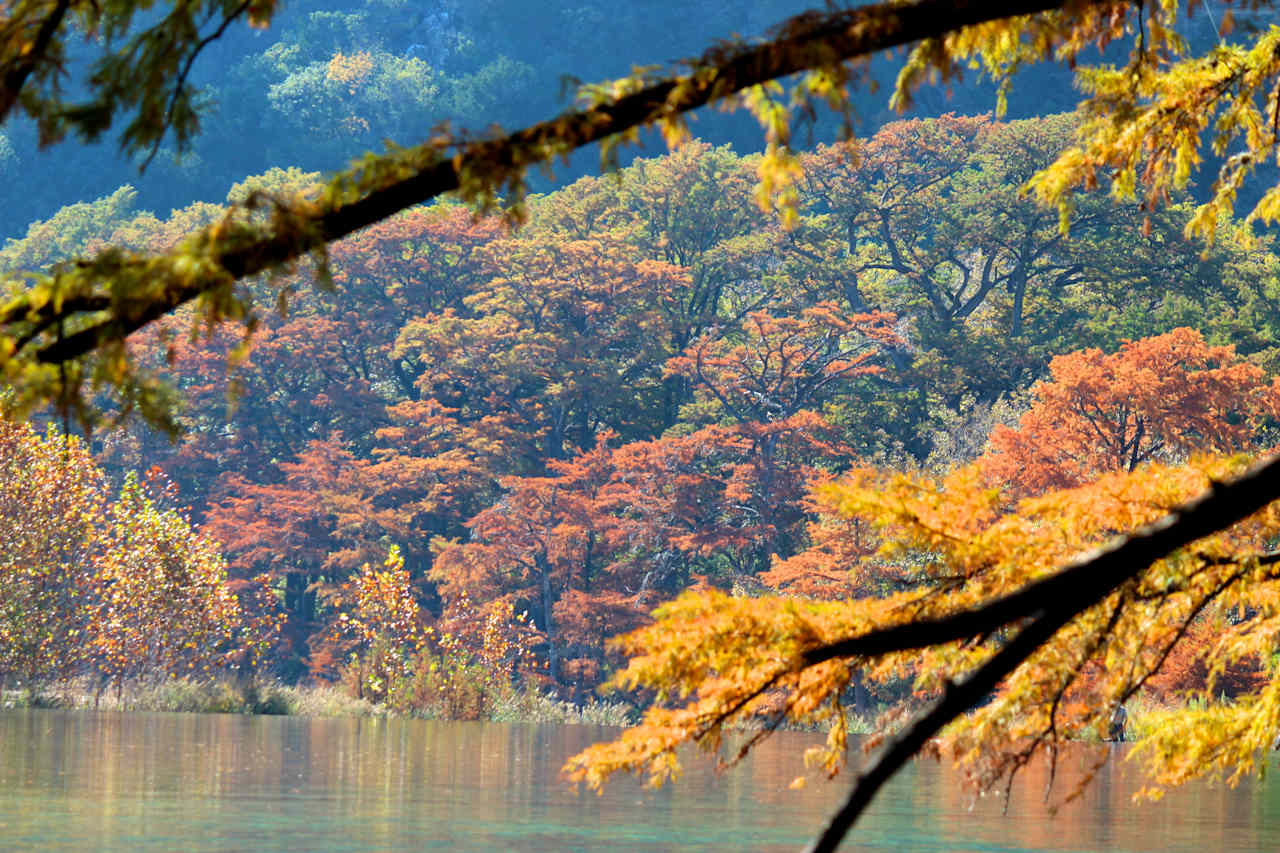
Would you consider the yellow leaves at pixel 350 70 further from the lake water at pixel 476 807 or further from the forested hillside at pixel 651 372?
the lake water at pixel 476 807

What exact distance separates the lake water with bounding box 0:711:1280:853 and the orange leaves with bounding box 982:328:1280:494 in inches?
400

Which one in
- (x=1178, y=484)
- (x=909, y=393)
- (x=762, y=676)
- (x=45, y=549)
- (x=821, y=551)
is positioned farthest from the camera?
(x=909, y=393)

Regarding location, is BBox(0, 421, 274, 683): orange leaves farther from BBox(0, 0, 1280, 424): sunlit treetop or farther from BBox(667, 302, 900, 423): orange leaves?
BBox(0, 0, 1280, 424): sunlit treetop

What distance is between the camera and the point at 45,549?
2716 centimetres

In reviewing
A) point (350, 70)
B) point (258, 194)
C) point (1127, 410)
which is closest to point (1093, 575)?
point (258, 194)

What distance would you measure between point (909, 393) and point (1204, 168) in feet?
60.9

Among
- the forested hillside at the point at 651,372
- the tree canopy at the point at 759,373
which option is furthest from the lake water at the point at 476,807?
the forested hillside at the point at 651,372

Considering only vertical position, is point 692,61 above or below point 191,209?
below

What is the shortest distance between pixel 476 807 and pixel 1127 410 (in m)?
19.9

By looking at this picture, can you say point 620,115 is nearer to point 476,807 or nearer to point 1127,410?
point 476,807

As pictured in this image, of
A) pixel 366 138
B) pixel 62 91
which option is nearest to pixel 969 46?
pixel 62 91

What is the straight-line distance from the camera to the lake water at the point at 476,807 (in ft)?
34.5

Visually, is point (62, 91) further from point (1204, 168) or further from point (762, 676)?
point (1204, 168)

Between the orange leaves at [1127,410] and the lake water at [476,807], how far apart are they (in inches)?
400
